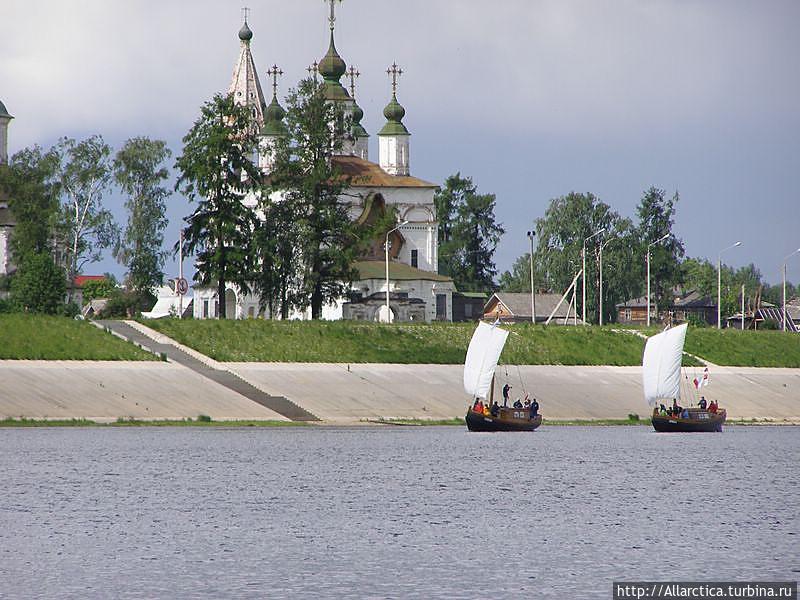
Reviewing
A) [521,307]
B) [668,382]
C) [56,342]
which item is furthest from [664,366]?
[521,307]

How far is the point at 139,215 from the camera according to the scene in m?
126

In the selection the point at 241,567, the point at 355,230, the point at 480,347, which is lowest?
the point at 241,567

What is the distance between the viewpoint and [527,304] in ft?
529

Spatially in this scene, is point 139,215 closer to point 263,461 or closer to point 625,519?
point 263,461

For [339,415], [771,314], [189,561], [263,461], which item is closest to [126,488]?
[263,461]

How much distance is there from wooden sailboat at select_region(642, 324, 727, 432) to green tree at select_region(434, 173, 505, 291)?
8840 centimetres

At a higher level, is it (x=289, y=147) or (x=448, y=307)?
(x=289, y=147)

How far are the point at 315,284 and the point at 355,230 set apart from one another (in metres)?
5.05

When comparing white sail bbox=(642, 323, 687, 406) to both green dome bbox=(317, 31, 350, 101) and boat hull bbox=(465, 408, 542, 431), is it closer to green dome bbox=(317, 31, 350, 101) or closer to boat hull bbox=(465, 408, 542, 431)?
boat hull bbox=(465, 408, 542, 431)

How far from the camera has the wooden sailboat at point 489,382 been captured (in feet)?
273

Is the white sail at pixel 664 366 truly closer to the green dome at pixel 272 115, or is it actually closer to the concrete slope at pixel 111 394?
the concrete slope at pixel 111 394

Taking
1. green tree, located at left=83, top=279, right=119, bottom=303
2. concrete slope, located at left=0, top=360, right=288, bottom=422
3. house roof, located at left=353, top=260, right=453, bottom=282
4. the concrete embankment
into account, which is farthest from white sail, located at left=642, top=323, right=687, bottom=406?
green tree, located at left=83, top=279, right=119, bottom=303

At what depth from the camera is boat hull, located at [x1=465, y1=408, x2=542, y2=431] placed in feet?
271

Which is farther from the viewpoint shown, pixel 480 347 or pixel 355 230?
pixel 355 230
